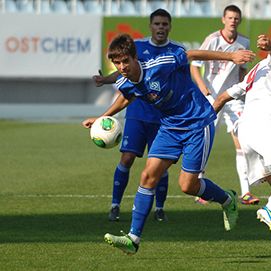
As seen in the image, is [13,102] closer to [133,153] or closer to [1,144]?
[1,144]

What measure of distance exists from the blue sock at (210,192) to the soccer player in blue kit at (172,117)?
0.22 meters

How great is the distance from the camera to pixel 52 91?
3003 centimetres

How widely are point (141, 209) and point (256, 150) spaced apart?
3.68ft

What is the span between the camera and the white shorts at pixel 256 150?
28.8 feet

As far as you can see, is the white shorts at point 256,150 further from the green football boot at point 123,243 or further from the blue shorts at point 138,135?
the blue shorts at point 138,135

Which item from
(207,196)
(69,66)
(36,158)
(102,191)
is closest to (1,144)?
(36,158)

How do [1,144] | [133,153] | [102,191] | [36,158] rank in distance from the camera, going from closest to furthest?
1. [133,153]
2. [102,191]
3. [36,158]
4. [1,144]

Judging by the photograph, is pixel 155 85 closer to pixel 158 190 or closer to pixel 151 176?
pixel 151 176

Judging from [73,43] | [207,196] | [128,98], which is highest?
[128,98]

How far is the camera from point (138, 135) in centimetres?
1084

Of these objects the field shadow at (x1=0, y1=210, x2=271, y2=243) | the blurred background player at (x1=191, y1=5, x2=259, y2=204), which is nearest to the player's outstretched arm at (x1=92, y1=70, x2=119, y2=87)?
the field shadow at (x1=0, y1=210, x2=271, y2=243)

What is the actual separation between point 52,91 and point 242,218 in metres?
19.4

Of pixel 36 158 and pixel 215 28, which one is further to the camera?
pixel 215 28

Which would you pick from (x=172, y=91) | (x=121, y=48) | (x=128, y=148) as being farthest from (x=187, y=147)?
(x=128, y=148)
